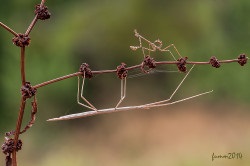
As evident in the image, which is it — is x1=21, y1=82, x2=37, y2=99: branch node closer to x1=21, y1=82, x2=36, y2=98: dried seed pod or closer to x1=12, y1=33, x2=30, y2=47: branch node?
x1=21, y1=82, x2=36, y2=98: dried seed pod

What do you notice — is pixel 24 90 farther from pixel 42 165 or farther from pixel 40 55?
pixel 40 55

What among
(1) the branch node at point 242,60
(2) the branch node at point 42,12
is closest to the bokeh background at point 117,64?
(1) the branch node at point 242,60

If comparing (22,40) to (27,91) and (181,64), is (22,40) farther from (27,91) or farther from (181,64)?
(181,64)

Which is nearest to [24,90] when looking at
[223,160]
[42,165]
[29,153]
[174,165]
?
[223,160]

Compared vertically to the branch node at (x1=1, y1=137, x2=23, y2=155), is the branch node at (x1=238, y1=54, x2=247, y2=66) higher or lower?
higher

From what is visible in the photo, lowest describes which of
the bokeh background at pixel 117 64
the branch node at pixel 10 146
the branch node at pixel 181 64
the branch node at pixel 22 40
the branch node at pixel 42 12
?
the branch node at pixel 10 146

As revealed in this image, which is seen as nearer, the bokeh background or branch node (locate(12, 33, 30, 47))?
branch node (locate(12, 33, 30, 47))

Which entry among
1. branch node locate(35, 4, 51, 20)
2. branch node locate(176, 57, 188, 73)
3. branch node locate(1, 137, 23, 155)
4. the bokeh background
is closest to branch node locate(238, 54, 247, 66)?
branch node locate(176, 57, 188, 73)

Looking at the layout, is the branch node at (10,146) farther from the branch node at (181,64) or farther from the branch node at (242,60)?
the branch node at (242,60)

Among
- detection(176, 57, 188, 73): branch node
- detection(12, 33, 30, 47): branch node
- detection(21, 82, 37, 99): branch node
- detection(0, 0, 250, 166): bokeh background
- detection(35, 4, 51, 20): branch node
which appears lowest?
detection(21, 82, 37, 99): branch node
